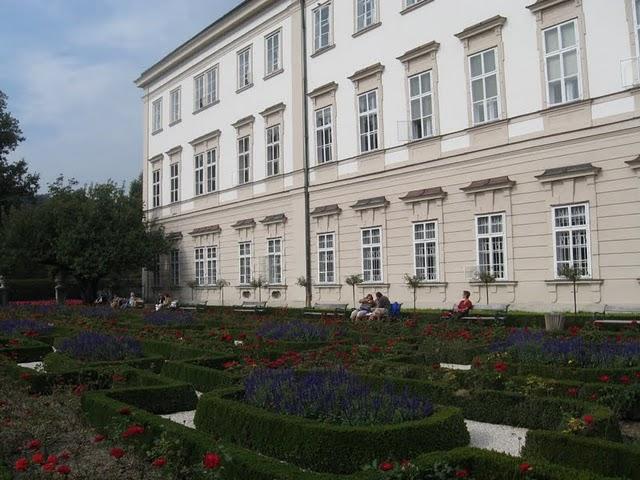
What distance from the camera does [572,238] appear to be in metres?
17.3

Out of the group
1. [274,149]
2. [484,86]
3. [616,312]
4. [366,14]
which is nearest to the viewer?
[616,312]

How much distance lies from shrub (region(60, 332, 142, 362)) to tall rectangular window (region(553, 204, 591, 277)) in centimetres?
1111

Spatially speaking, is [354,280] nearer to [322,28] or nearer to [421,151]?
[421,151]

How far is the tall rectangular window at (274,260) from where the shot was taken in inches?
1094

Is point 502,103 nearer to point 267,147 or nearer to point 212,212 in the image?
point 267,147

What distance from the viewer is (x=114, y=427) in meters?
6.59

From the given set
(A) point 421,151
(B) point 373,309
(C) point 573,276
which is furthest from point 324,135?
(C) point 573,276

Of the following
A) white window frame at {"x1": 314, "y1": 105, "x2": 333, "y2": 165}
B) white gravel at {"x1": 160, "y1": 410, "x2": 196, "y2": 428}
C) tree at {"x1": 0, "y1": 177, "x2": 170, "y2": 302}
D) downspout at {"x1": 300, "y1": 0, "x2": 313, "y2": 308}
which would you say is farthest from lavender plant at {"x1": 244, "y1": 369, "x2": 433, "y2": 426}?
tree at {"x1": 0, "y1": 177, "x2": 170, "y2": 302}

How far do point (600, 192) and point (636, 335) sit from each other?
18.9 ft

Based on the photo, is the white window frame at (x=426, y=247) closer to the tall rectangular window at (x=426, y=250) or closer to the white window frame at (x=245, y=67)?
the tall rectangular window at (x=426, y=250)

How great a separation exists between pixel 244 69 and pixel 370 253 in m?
12.8

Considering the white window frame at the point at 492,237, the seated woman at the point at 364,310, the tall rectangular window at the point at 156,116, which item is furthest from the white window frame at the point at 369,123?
the tall rectangular window at the point at 156,116

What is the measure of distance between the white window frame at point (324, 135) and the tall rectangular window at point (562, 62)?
9.26 m

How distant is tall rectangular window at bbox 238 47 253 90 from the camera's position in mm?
30594
